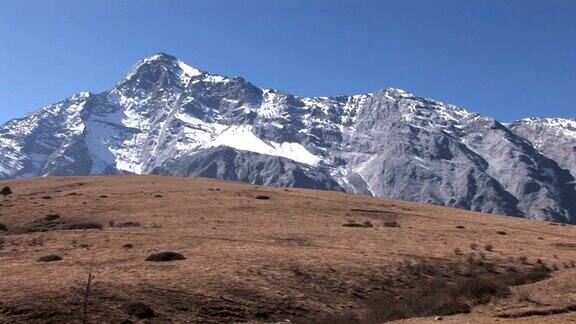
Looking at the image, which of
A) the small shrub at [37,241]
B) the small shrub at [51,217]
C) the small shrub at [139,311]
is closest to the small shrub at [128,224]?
the small shrub at [51,217]

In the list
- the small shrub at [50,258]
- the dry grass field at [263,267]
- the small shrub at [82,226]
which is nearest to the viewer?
the dry grass field at [263,267]

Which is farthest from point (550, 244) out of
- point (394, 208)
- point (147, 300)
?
point (147, 300)

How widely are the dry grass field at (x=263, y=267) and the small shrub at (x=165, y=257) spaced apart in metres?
0.70

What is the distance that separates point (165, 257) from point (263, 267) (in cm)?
639

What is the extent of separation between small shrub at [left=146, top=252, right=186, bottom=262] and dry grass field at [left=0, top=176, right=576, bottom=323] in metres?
0.70

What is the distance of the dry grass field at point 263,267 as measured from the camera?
31.8m

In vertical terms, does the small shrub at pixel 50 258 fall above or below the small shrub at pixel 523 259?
below

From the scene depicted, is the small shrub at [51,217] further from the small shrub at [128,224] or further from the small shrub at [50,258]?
the small shrub at [50,258]

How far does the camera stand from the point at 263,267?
133 ft

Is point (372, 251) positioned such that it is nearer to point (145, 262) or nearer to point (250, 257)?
point (250, 257)

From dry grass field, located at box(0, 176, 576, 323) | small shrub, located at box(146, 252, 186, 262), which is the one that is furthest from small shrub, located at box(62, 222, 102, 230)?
small shrub, located at box(146, 252, 186, 262)

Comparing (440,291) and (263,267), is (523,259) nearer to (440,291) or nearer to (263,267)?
(440,291)

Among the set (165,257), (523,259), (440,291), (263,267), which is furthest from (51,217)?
(523,259)

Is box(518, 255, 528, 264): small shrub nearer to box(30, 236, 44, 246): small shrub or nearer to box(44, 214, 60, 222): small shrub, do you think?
box(30, 236, 44, 246): small shrub
